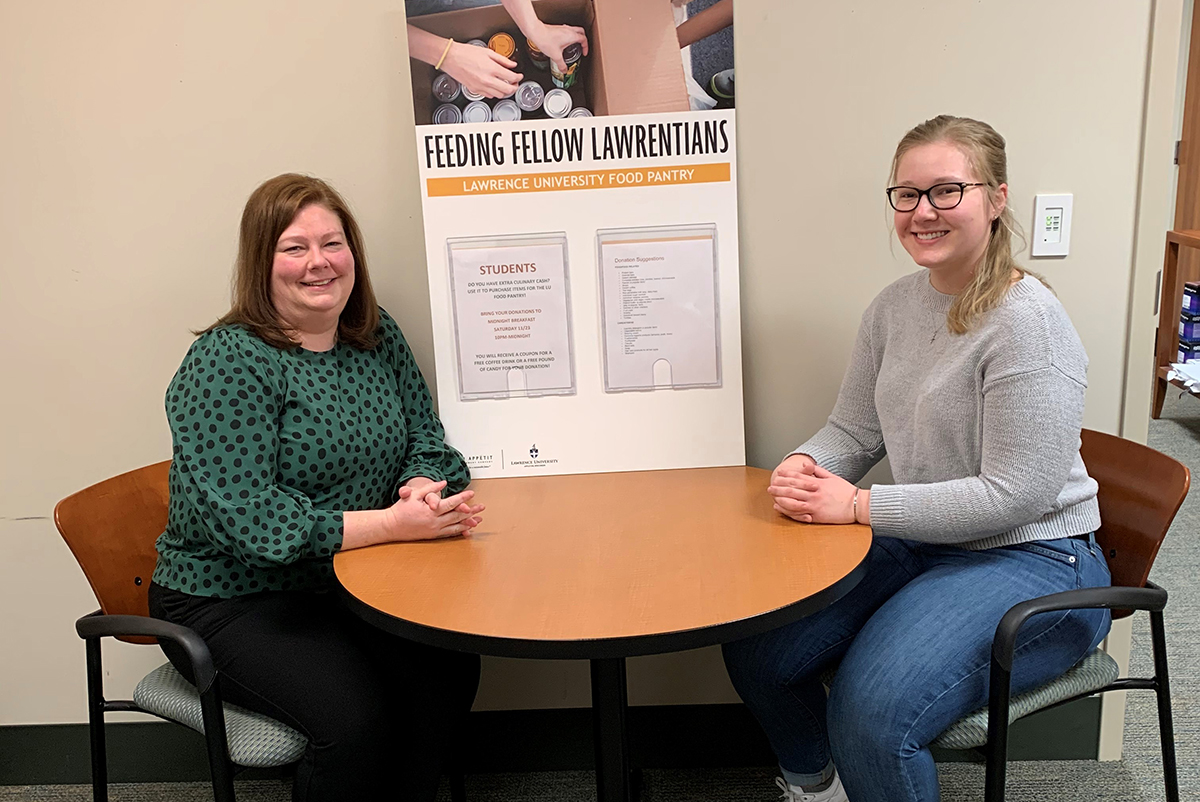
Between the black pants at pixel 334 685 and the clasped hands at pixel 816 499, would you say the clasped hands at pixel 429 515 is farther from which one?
the clasped hands at pixel 816 499

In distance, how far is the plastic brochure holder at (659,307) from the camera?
6.73 feet

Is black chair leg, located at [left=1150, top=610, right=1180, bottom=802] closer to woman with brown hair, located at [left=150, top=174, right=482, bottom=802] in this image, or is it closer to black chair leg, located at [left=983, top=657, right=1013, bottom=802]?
black chair leg, located at [left=983, top=657, right=1013, bottom=802]

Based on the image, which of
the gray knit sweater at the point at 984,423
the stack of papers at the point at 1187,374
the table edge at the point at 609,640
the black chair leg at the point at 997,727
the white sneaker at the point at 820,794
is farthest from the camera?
the stack of papers at the point at 1187,374

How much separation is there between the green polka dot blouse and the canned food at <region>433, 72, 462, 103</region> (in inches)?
21.7

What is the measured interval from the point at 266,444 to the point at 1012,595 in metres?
1.31

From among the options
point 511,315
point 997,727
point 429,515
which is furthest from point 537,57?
point 997,727

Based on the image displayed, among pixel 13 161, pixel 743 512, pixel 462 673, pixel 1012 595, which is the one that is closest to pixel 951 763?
pixel 1012 595

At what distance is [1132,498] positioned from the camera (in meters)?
1.75

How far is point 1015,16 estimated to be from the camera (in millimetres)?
1963

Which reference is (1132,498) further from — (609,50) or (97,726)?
(97,726)

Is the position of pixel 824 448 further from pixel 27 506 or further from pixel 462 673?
pixel 27 506

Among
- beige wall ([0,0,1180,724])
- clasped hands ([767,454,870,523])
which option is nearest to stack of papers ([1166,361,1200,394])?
beige wall ([0,0,1180,724])

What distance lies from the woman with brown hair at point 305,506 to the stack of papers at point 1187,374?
4.40 m

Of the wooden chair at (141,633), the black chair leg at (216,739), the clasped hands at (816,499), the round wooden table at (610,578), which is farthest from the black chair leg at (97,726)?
the clasped hands at (816,499)
